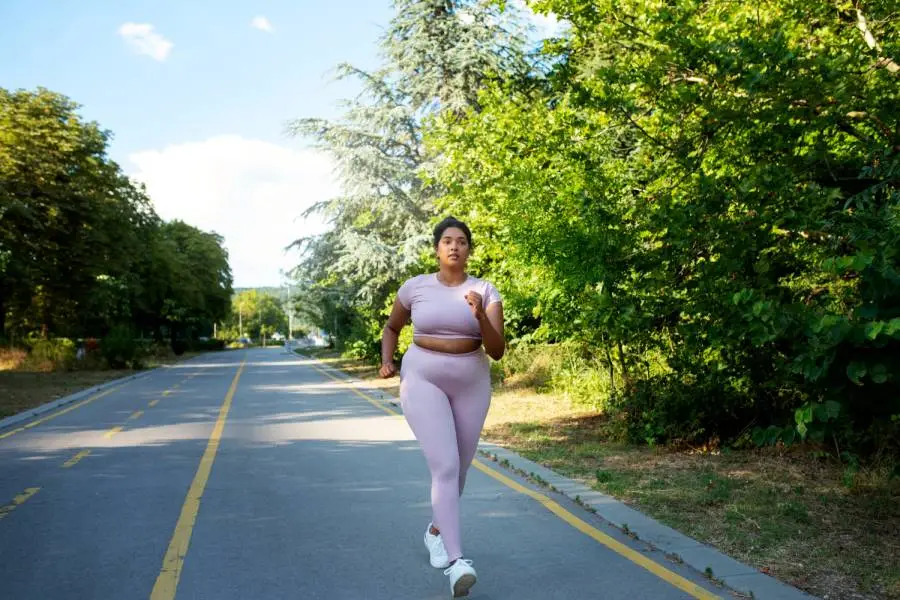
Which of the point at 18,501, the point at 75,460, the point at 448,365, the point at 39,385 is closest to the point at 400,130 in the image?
the point at 39,385

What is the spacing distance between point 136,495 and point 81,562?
90.5 inches

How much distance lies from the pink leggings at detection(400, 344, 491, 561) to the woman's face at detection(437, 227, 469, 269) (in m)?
0.53

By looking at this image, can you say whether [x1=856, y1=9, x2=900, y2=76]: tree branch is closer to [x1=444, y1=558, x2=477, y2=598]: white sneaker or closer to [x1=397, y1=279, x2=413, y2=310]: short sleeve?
[x1=397, y1=279, x2=413, y2=310]: short sleeve

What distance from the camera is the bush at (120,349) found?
109ft

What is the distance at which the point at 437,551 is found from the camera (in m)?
5.16

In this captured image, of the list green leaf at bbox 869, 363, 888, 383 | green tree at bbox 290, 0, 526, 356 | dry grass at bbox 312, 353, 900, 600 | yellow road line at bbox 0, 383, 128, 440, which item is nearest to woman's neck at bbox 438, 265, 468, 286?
green leaf at bbox 869, 363, 888, 383

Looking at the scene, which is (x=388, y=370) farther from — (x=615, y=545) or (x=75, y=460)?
(x=75, y=460)

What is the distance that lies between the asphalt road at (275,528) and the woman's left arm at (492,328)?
139 cm

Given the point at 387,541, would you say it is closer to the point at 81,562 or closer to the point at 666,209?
the point at 81,562

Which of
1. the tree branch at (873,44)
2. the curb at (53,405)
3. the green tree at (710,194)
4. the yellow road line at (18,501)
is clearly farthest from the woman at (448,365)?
the curb at (53,405)

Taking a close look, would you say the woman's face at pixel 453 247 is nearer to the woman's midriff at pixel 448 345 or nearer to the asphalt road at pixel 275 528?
the woman's midriff at pixel 448 345

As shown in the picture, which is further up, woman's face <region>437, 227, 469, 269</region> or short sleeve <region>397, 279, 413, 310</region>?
woman's face <region>437, 227, 469, 269</region>

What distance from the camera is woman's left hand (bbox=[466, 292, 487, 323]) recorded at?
4.42 meters

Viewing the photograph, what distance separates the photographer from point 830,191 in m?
7.28
